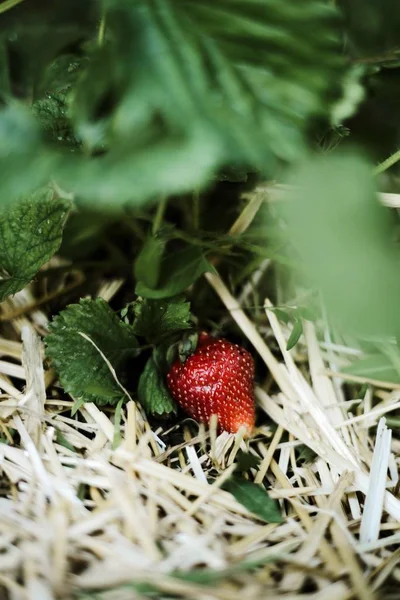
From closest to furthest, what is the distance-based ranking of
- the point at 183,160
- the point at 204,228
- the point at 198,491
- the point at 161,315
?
the point at 183,160, the point at 198,491, the point at 161,315, the point at 204,228

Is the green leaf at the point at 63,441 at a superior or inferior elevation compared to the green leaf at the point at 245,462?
superior

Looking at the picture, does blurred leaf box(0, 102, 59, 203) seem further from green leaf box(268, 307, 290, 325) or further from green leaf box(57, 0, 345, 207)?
green leaf box(268, 307, 290, 325)

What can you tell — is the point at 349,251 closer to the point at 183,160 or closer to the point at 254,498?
the point at 183,160

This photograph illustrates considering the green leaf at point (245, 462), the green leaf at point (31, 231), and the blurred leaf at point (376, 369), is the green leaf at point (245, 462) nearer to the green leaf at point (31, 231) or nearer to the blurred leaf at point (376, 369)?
the blurred leaf at point (376, 369)

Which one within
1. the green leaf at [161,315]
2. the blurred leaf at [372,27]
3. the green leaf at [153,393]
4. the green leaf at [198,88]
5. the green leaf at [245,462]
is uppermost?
the green leaf at [198,88]

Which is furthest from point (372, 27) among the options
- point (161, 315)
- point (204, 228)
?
point (161, 315)

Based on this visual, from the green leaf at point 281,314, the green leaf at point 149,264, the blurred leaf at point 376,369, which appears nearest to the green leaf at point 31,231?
the green leaf at point 149,264

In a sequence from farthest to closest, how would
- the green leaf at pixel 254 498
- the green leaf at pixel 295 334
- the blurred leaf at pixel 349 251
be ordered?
the green leaf at pixel 295 334 → the green leaf at pixel 254 498 → the blurred leaf at pixel 349 251
